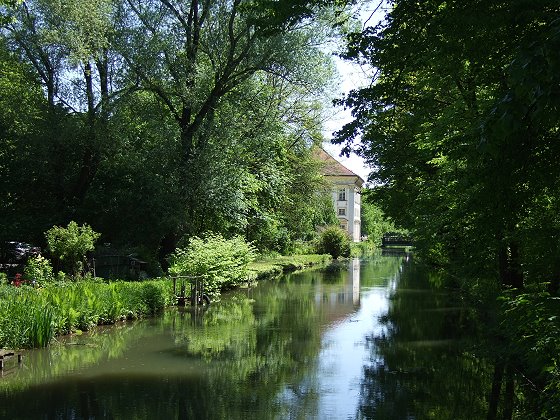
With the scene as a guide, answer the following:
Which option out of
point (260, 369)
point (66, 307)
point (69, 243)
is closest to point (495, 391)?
point (260, 369)

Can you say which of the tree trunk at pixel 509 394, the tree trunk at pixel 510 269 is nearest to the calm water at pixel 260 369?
the tree trunk at pixel 509 394

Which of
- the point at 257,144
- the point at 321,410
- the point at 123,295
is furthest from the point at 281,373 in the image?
the point at 257,144

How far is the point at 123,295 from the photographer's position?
1814 cm

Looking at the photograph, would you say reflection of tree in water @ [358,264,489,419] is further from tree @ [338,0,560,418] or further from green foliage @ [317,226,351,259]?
green foliage @ [317,226,351,259]

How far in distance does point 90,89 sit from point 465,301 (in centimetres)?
1907

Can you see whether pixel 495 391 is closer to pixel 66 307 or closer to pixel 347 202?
pixel 66 307

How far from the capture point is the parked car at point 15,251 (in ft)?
79.6

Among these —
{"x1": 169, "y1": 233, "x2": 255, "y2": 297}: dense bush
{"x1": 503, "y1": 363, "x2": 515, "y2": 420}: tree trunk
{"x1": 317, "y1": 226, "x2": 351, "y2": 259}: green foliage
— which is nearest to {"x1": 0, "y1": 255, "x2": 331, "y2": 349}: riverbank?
{"x1": 169, "y1": 233, "x2": 255, "y2": 297}: dense bush

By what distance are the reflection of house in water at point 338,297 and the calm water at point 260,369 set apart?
0.70 m

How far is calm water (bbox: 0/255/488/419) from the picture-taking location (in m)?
9.76

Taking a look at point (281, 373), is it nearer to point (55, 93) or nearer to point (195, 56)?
point (195, 56)

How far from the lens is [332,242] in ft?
193

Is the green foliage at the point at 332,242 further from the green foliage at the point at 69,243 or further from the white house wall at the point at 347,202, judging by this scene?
the green foliage at the point at 69,243

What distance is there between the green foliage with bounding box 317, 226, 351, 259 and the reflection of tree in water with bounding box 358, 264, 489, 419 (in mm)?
37730
